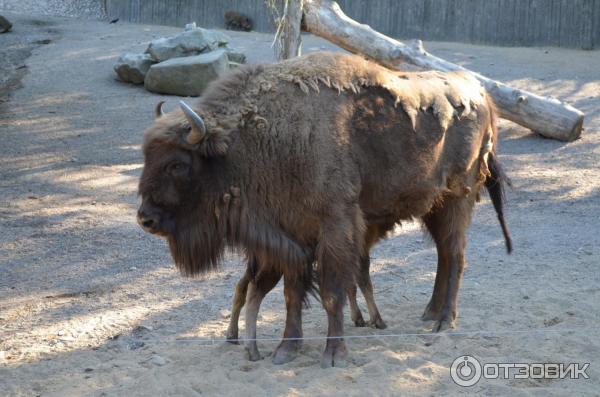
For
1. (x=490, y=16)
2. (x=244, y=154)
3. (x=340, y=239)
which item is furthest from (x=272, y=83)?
(x=490, y=16)

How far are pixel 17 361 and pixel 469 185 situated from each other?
3638 mm

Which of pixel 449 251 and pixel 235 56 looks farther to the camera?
pixel 235 56

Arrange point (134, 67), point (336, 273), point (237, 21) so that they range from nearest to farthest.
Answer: point (336, 273) < point (134, 67) < point (237, 21)

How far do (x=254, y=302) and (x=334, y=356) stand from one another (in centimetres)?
70

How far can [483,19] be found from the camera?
20078mm

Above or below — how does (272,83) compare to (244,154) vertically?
above

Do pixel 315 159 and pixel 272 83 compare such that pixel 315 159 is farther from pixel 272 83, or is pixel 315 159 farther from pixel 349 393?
pixel 349 393

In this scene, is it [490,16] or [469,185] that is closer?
[469,185]

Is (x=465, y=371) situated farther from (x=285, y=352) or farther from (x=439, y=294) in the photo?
(x=439, y=294)

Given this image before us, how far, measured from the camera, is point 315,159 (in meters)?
5.34

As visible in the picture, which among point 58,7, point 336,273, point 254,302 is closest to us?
point 336,273

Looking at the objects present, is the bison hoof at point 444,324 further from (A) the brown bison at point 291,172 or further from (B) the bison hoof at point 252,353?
(B) the bison hoof at point 252,353

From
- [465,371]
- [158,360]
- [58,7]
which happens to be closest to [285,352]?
[158,360]

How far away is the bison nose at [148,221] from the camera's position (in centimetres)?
525
